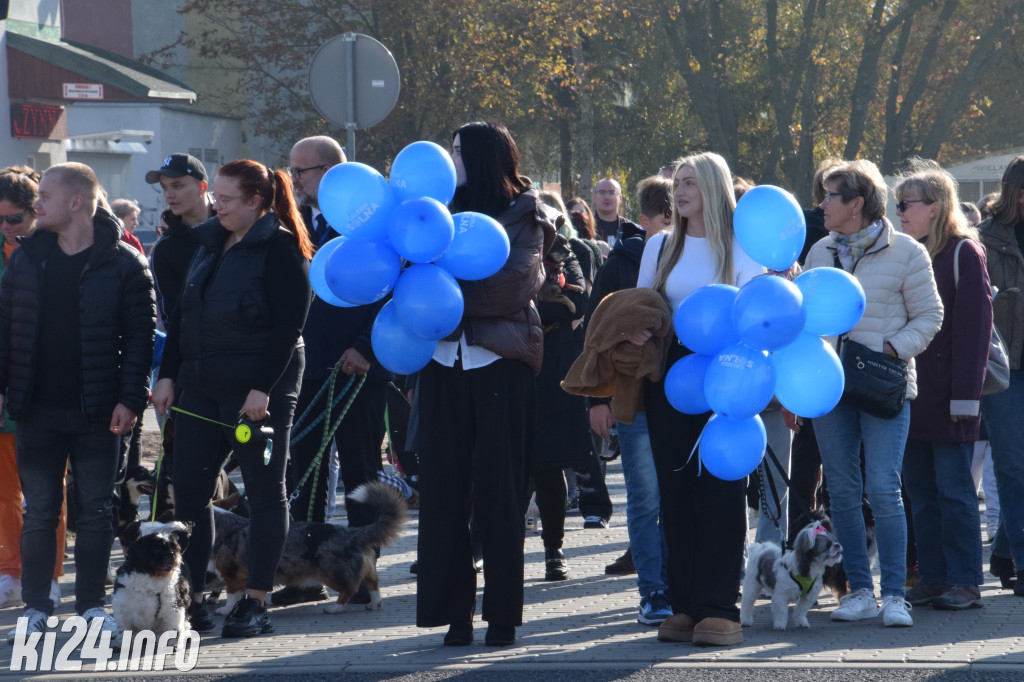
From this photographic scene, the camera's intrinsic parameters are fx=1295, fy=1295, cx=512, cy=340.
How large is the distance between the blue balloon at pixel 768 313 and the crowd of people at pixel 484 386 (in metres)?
0.41

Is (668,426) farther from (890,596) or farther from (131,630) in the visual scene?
(131,630)

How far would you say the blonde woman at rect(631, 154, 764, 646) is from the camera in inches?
213

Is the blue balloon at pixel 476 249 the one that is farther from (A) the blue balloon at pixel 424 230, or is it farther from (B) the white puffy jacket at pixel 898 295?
(B) the white puffy jacket at pixel 898 295

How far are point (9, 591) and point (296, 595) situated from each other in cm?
147

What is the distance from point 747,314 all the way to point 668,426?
705 millimetres

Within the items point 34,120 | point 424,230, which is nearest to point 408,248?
point 424,230

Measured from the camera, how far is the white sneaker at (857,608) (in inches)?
239

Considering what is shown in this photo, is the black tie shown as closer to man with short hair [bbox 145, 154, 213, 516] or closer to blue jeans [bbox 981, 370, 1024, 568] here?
man with short hair [bbox 145, 154, 213, 516]

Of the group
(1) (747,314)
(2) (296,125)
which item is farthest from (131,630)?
(2) (296,125)

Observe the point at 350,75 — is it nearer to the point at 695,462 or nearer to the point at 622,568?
the point at 622,568

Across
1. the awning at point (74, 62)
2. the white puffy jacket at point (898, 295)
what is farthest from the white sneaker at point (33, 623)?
the awning at point (74, 62)

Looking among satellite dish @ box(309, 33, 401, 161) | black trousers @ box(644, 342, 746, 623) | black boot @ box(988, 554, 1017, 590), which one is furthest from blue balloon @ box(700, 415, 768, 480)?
satellite dish @ box(309, 33, 401, 161)

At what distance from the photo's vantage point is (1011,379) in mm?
6750

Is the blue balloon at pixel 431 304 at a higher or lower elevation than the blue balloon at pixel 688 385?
higher
